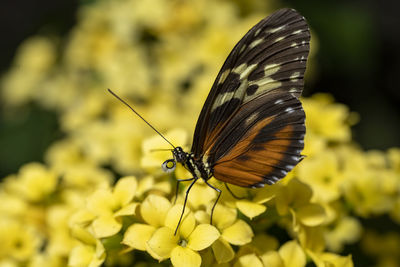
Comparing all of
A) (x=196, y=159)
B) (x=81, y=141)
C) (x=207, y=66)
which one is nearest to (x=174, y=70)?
(x=207, y=66)

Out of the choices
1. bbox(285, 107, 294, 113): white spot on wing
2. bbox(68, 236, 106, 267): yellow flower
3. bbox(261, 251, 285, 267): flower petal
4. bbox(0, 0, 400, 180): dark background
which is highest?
bbox(285, 107, 294, 113): white spot on wing

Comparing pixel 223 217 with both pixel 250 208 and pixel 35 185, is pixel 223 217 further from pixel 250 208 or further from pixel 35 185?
pixel 35 185

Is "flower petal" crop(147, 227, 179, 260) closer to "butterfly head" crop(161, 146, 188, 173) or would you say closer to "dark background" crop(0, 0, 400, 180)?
"butterfly head" crop(161, 146, 188, 173)

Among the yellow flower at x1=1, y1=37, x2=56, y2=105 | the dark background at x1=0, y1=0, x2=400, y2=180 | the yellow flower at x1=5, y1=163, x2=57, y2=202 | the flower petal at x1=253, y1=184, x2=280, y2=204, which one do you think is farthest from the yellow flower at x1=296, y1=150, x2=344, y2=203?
the yellow flower at x1=1, y1=37, x2=56, y2=105

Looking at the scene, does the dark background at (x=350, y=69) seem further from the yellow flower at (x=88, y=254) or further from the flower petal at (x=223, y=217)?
the flower petal at (x=223, y=217)

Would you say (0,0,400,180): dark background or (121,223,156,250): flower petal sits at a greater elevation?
(121,223,156,250): flower petal

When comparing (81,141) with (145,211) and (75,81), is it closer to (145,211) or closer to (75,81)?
(75,81)

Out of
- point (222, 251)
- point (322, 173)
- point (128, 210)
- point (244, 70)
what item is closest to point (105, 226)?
point (128, 210)
